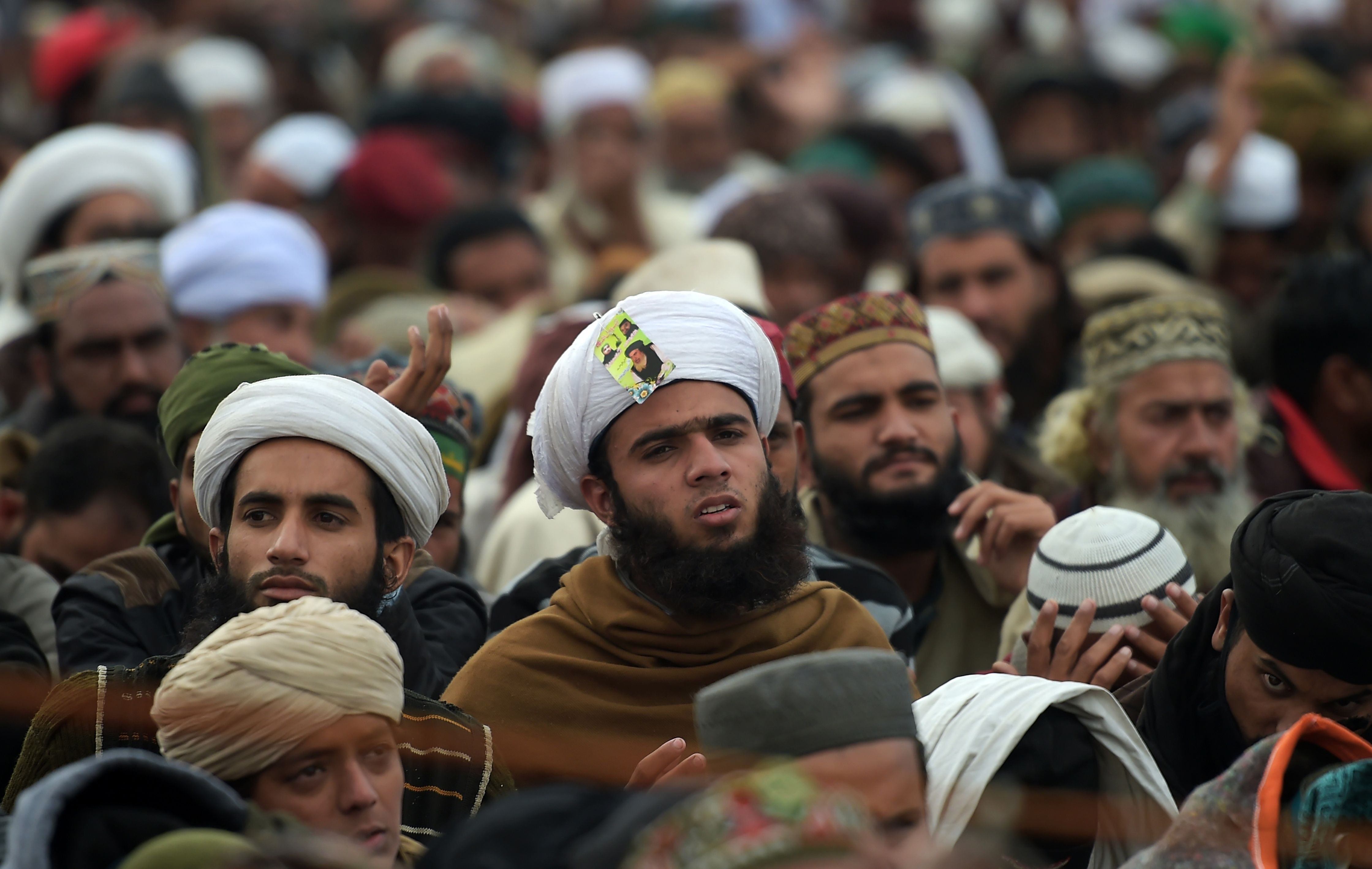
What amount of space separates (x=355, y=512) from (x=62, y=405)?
2.39m

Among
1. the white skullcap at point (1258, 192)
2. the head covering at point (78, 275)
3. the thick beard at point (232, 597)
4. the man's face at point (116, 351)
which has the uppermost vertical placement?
the thick beard at point (232, 597)

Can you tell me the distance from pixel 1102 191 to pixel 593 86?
2.67 m

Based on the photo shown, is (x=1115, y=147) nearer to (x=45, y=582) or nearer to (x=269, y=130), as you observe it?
(x=269, y=130)

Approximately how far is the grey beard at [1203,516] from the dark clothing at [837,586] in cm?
95

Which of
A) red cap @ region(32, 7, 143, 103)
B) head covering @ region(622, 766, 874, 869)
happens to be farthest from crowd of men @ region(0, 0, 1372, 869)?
red cap @ region(32, 7, 143, 103)

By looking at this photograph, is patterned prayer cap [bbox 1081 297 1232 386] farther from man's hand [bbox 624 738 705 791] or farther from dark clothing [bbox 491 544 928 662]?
man's hand [bbox 624 738 705 791]

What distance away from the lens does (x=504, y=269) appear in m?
8.00

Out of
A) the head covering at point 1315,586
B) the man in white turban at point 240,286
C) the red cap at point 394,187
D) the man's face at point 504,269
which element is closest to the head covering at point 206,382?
the head covering at point 1315,586

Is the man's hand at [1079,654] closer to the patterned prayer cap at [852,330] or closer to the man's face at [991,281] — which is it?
the patterned prayer cap at [852,330]

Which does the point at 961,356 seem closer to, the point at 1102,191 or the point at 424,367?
the point at 424,367

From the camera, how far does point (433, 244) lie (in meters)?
8.21

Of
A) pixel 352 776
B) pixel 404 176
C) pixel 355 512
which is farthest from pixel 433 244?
pixel 352 776

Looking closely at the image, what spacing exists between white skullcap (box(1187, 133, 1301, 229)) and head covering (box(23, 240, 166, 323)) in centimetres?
499

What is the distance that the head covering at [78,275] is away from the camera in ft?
19.1
